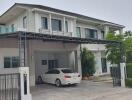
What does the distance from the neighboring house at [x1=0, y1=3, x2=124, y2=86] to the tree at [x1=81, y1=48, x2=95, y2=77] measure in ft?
2.44

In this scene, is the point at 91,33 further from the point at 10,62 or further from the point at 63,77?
the point at 10,62

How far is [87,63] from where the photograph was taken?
85.1 feet

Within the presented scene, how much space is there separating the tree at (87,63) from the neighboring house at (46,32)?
0.74 m

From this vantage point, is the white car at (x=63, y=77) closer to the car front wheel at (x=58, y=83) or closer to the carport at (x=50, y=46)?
the car front wheel at (x=58, y=83)

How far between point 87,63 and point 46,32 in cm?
652

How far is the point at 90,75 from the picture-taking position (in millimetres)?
26062

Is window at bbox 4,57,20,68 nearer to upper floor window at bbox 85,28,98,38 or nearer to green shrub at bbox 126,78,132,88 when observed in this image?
green shrub at bbox 126,78,132,88

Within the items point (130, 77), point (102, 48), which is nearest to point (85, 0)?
point (130, 77)

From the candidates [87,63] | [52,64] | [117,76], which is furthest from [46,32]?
[117,76]

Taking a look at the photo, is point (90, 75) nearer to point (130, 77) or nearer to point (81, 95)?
point (130, 77)

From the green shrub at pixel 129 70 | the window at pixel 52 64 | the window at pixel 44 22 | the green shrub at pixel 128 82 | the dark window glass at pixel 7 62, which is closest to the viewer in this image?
the dark window glass at pixel 7 62

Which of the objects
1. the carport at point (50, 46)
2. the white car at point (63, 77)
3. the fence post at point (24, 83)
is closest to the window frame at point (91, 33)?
the carport at point (50, 46)

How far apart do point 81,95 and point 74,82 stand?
3985 millimetres

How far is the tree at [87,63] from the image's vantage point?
25859mm
